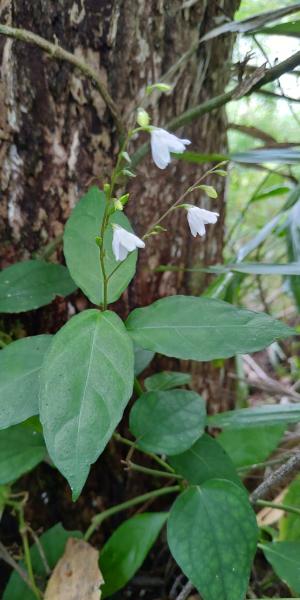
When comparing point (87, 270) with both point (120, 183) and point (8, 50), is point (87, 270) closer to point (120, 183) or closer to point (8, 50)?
point (120, 183)

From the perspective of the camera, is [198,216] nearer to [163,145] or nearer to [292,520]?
[163,145]

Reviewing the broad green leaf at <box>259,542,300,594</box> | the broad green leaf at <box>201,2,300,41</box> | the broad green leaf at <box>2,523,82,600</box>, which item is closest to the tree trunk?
the broad green leaf at <box>201,2,300,41</box>

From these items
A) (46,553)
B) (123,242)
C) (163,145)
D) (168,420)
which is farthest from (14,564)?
(163,145)

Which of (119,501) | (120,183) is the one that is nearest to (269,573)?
(119,501)

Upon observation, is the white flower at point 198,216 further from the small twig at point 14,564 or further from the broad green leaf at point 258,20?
the small twig at point 14,564

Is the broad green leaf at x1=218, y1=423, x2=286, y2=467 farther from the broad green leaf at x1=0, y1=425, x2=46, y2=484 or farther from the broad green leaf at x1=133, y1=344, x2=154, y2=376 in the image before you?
the broad green leaf at x1=0, y1=425, x2=46, y2=484

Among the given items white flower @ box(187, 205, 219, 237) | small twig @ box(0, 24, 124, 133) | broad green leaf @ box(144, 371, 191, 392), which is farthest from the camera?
broad green leaf @ box(144, 371, 191, 392)
